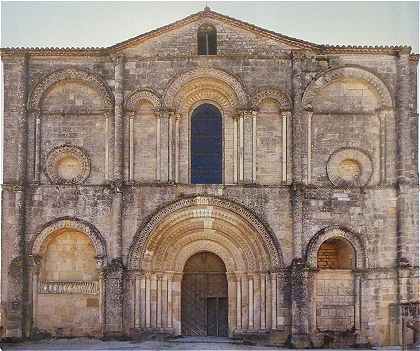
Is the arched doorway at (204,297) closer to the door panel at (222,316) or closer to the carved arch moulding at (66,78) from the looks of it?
the door panel at (222,316)

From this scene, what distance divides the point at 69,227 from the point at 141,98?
4434 mm

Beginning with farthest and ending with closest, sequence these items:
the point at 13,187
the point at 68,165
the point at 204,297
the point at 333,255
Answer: the point at 333,255 < the point at 204,297 < the point at 68,165 < the point at 13,187

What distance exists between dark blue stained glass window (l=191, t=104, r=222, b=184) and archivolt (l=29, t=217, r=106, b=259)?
131 inches

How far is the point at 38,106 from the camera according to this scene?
25500mm

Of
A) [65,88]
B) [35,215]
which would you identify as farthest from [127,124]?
[35,215]

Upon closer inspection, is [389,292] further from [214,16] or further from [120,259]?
[214,16]

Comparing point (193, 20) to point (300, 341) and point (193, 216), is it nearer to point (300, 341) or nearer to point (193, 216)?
point (193, 216)

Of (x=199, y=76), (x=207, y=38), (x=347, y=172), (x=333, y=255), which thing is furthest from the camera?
(x=333, y=255)

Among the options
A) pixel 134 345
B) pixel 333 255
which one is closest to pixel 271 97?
pixel 333 255

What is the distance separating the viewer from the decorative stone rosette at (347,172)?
25531mm

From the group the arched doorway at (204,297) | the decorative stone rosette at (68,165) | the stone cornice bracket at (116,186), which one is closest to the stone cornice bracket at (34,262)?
the decorative stone rosette at (68,165)

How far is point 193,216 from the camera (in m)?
25.1

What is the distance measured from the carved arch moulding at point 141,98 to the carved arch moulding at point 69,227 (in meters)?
3.79

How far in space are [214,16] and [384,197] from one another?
297 inches
